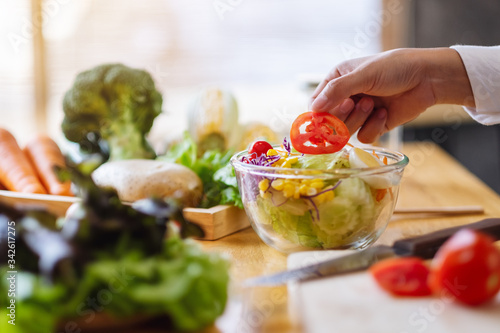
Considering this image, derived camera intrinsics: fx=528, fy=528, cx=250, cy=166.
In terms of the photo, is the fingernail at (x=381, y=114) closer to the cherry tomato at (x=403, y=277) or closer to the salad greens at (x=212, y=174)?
the salad greens at (x=212, y=174)

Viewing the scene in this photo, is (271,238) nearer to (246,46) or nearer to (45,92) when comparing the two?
(246,46)

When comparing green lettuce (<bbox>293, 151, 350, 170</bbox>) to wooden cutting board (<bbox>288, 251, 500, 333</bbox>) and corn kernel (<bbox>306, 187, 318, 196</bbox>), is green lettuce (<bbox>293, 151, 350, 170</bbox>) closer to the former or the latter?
corn kernel (<bbox>306, 187, 318, 196</bbox>)

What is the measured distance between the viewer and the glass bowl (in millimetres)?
982

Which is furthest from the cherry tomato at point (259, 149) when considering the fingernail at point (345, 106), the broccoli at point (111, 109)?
the broccoli at point (111, 109)

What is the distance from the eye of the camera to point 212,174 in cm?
145

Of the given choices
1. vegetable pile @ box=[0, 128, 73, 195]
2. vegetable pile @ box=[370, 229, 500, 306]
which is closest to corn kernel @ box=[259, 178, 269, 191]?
vegetable pile @ box=[370, 229, 500, 306]

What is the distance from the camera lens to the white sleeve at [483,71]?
4.35 feet

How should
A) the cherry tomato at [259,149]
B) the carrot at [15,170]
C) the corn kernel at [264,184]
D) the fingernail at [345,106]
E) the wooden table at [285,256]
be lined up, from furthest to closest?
1. the carrot at [15,170]
2. the fingernail at [345,106]
3. the cherry tomato at [259,149]
4. the corn kernel at [264,184]
5. the wooden table at [285,256]

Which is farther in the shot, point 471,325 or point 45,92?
point 45,92

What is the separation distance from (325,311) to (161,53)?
310 centimetres

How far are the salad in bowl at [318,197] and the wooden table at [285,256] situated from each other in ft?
0.25

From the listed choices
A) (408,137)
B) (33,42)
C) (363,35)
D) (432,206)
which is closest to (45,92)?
(33,42)

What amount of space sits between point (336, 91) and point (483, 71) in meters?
0.42

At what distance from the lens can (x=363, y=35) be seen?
11.7 ft
